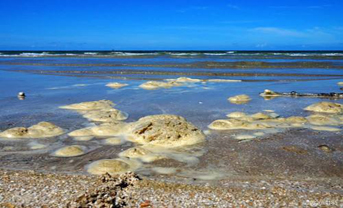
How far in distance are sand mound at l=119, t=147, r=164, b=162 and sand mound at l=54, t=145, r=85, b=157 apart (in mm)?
781

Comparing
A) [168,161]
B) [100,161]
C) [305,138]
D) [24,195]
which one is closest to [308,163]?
[305,138]

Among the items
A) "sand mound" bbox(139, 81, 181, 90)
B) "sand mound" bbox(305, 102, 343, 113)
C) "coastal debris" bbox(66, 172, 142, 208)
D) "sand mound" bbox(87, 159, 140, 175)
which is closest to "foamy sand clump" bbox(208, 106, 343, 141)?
"sand mound" bbox(305, 102, 343, 113)

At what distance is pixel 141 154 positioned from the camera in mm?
5660

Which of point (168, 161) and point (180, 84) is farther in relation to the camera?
point (180, 84)

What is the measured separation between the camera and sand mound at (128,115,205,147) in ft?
21.0

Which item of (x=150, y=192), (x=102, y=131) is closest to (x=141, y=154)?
(x=150, y=192)

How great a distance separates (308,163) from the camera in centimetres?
540

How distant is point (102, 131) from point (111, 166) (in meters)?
2.09

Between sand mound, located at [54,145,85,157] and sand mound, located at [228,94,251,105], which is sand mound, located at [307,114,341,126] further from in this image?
sand mound, located at [54,145,85,157]

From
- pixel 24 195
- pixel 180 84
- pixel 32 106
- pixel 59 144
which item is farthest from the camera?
pixel 180 84

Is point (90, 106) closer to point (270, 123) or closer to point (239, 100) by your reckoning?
point (239, 100)

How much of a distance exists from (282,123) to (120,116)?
13.5 feet

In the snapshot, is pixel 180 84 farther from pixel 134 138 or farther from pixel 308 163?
pixel 308 163

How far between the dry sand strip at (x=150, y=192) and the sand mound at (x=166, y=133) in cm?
181
